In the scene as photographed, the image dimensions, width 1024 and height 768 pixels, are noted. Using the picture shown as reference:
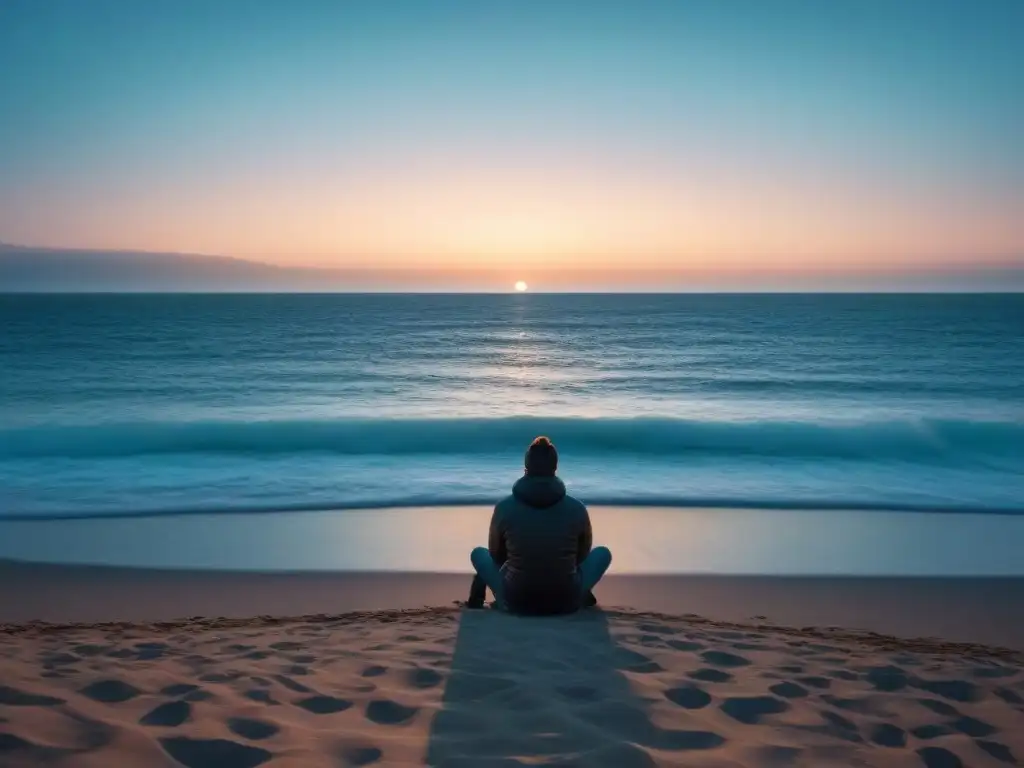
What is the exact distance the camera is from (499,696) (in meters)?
4.23

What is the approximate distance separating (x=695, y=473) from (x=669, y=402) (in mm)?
12566

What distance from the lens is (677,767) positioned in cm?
348

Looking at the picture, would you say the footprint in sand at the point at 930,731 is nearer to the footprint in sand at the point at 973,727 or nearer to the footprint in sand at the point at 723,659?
A: the footprint in sand at the point at 973,727

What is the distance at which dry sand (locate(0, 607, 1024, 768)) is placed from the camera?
3564mm

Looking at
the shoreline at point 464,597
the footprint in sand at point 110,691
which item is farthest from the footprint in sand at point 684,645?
the footprint in sand at point 110,691

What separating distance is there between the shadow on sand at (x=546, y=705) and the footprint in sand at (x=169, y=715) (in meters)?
1.26

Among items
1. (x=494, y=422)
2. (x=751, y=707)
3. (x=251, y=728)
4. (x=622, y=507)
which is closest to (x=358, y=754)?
(x=251, y=728)

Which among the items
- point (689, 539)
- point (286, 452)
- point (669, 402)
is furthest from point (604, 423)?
point (689, 539)

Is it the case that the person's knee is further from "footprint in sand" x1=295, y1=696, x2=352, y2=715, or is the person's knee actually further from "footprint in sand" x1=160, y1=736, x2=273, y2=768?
"footprint in sand" x1=160, y1=736, x2=273, y2=768

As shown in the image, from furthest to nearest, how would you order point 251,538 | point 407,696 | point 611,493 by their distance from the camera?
point 611,493
point 251,538
point 407,696

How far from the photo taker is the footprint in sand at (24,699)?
3.81 meters

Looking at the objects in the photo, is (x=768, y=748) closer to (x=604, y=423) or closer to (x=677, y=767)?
(x=677, y=767)

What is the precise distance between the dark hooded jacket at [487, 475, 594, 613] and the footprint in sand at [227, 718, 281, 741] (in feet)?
7.59

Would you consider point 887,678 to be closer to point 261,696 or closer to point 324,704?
point 324,704
